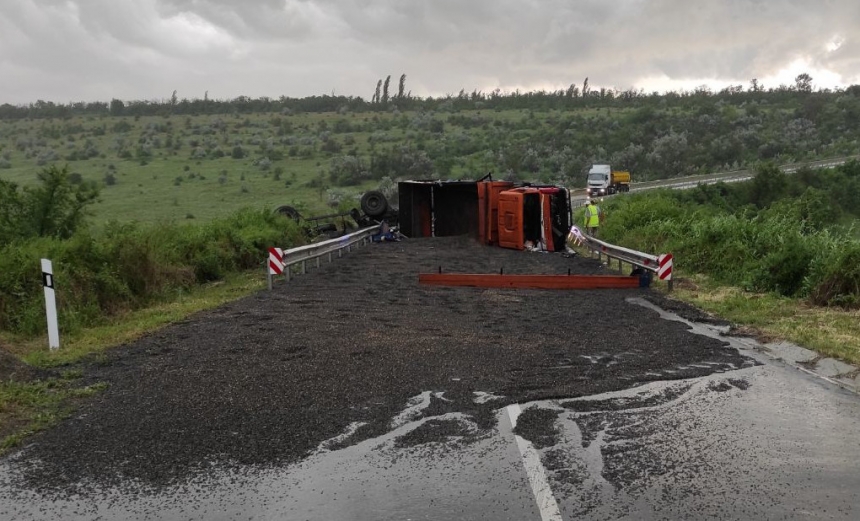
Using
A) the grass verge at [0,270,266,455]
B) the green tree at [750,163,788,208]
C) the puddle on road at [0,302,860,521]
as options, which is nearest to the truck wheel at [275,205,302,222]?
the grass verge at [0,270,266,455]

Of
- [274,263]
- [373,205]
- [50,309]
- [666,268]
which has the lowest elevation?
[666,268]

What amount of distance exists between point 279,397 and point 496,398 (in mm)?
1871

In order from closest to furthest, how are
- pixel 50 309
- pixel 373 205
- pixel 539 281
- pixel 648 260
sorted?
pixel 50 309 → pixel 539 281 → pixel 648 260 → pixel 373 205

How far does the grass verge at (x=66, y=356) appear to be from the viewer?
6.44 meters

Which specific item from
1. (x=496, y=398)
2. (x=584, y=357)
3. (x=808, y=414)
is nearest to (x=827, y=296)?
(x=584, y=357)

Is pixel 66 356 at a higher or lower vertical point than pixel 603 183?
lower

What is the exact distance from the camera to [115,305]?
45.2 feet

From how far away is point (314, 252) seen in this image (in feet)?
58.9

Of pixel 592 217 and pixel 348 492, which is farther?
pixel 592 217

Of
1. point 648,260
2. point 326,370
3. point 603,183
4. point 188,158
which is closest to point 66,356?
point 326,370

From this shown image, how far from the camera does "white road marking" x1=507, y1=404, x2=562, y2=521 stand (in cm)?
435

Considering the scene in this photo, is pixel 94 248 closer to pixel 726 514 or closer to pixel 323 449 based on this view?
pixel 323 449

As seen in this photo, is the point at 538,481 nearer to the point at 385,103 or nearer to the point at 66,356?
the point at 66,356

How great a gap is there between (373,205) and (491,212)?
6.74m
